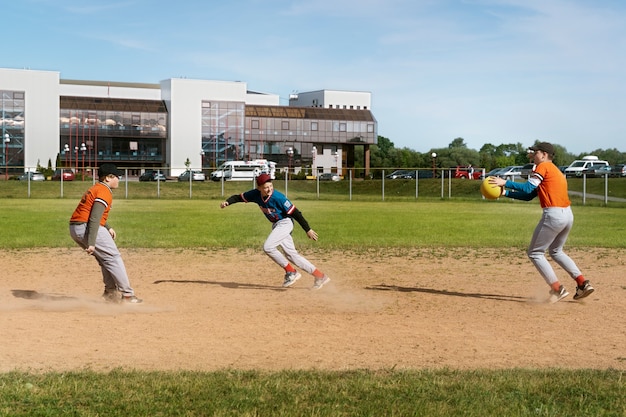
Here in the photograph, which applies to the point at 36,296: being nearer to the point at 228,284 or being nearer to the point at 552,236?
the point at 228,284

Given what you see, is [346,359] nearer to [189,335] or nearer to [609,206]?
[189,335]

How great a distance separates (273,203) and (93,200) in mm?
2772

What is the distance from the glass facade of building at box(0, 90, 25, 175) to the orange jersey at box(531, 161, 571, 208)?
3449 inches

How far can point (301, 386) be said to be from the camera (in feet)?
20.2

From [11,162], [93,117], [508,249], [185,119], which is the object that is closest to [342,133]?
[185,119]

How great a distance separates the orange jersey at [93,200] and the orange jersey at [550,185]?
528 centimetres

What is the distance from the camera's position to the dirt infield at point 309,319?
7.57 metres

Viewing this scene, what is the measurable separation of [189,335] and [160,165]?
9383 cm

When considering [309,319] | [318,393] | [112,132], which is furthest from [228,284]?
[112,132]

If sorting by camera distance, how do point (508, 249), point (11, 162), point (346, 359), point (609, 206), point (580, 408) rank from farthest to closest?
point (11, 162)
point (609, 206)
point (508, 249)
point (346, 359)
point (580, 408)

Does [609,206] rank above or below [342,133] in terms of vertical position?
below

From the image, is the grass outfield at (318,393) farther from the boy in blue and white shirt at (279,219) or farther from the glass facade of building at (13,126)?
the glass facade of building at (13,126)

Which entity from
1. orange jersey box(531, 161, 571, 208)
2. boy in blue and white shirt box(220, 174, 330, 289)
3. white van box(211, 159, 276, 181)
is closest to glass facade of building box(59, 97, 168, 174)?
white van box(211, 159, 276, 181)

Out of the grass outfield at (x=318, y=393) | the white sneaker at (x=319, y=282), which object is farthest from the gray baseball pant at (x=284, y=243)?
the grass outfield at (x=318, y=393)
